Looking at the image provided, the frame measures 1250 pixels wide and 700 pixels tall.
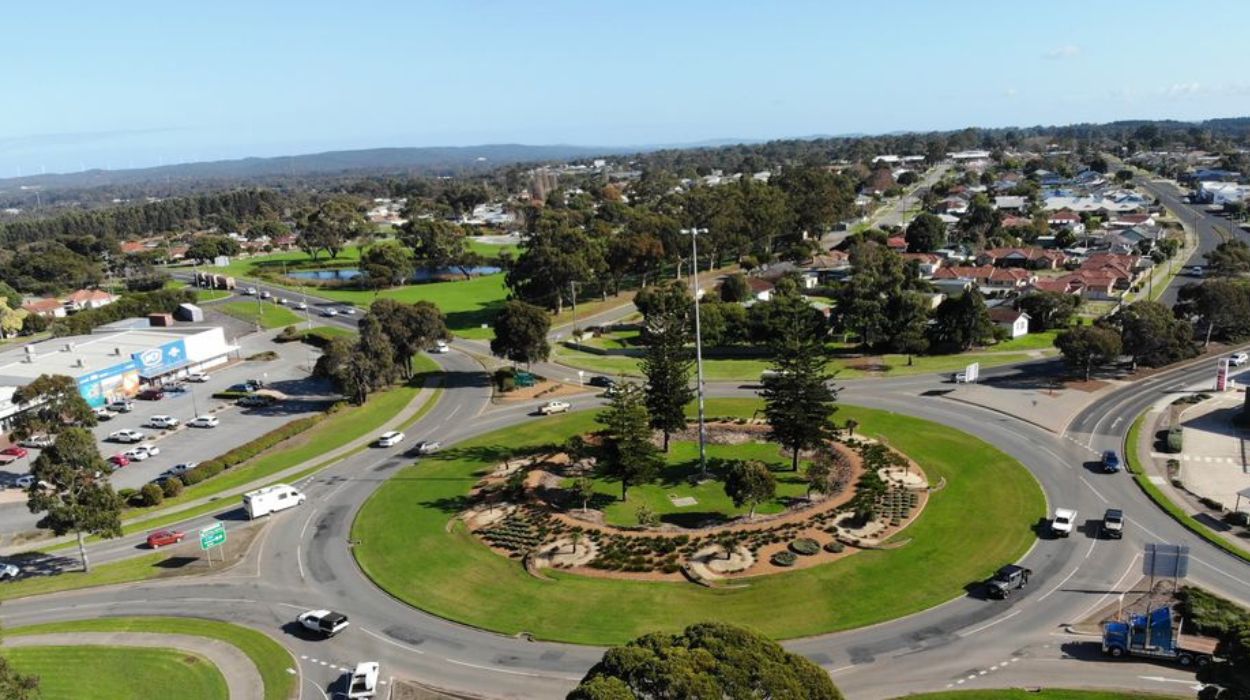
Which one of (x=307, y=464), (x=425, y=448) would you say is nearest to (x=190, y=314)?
(x=307, y=464)

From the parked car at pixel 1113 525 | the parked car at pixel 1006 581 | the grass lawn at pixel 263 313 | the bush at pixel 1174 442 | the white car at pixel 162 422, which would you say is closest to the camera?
the parked car at pixel 1006 581

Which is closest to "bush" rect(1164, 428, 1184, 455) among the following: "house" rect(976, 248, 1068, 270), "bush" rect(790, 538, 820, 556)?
"bush" rect(790, 538, 820, 556)

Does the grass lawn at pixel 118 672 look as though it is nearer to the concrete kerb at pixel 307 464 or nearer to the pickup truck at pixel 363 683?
the pickup truck at pixel 363 683

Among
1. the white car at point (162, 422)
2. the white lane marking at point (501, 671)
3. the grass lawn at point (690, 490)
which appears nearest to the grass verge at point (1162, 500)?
the grass lawn at point (690, 490)

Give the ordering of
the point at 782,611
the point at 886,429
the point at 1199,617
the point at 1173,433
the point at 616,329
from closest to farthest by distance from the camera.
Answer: the point at 1199,617 → the point at 782,611 → the point at 1173,433 → the point at 886,429 → the point at 616,329

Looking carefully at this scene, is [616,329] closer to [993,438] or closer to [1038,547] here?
[993,438]

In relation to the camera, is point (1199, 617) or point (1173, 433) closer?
point (1199, 617)

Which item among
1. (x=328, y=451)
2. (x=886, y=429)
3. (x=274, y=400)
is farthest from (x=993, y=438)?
(x=274, y=400)
